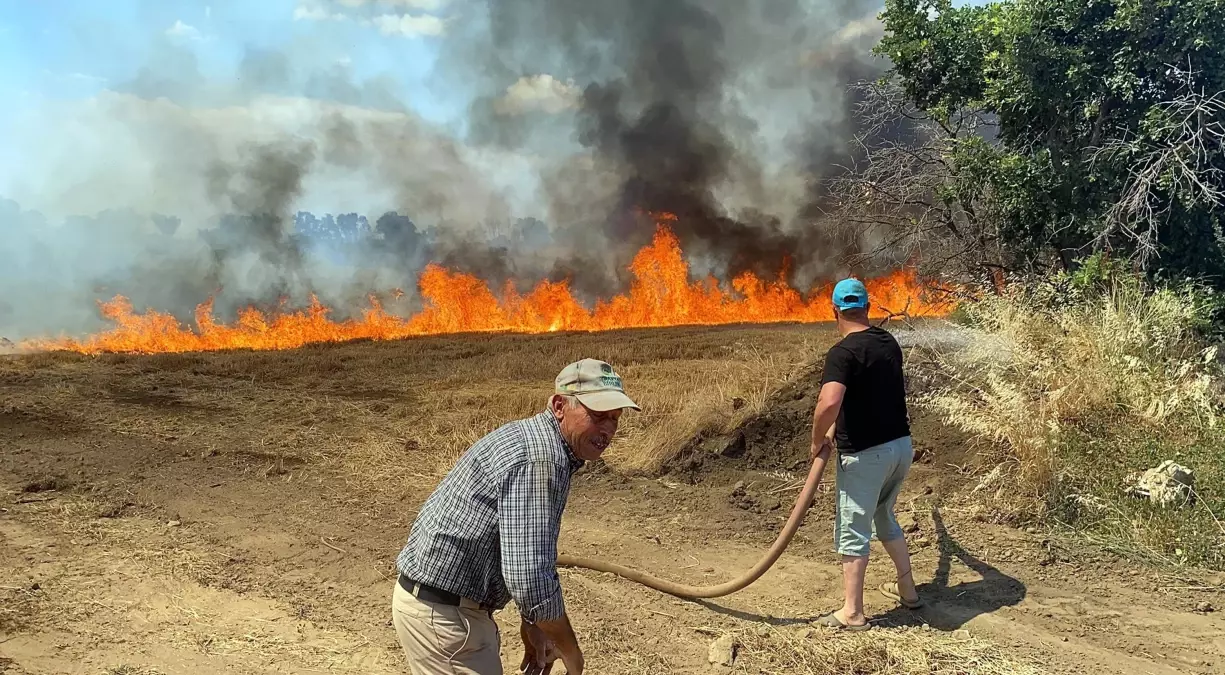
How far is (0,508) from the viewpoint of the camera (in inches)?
265

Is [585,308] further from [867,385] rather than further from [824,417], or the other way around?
[824,417]

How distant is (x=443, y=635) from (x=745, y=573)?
264 cm

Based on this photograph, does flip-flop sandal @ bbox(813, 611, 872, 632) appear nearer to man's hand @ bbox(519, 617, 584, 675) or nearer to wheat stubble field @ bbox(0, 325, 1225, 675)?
wheat stubble field @ bbox(0, 325, 1225, 675)

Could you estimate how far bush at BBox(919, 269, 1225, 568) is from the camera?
5.46m

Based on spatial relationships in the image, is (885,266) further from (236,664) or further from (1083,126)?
(236,664)

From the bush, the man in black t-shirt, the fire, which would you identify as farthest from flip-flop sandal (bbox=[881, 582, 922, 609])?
the fire

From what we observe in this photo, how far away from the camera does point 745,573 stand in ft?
15.3

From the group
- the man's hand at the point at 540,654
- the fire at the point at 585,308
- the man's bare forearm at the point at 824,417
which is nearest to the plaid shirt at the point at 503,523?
the man's hand at the point at 540,654

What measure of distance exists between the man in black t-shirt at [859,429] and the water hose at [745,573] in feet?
0.58

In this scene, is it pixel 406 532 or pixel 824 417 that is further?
pixel 406 532

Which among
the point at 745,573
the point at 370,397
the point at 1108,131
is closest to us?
the point at 745,573

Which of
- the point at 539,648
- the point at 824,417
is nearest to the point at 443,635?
the point at 539,648

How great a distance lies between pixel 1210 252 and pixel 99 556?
1089cm

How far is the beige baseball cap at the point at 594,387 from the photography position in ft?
7.66
